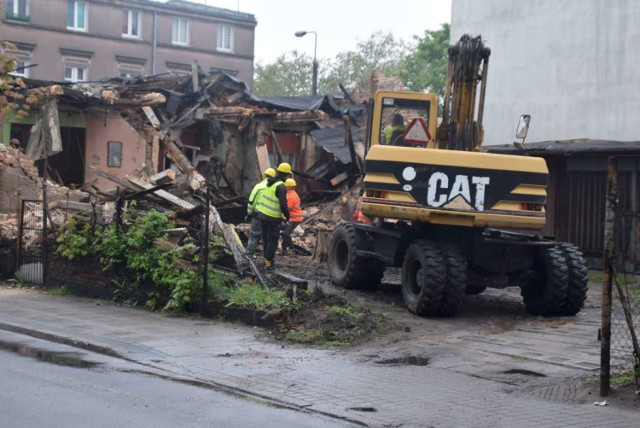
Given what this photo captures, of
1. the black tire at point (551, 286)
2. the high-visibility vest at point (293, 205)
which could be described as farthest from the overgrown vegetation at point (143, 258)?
the high-visibility vest at point (293, 205)

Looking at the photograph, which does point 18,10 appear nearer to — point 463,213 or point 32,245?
point 32,245

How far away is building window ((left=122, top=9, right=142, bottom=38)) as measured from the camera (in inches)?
2147

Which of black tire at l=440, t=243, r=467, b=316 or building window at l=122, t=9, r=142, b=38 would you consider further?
building window at l=122, t=9, r=142, b=38

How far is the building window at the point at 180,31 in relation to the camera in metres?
56.4

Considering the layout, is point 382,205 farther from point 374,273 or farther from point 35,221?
point 35,221

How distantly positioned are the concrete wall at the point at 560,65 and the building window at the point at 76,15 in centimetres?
2910

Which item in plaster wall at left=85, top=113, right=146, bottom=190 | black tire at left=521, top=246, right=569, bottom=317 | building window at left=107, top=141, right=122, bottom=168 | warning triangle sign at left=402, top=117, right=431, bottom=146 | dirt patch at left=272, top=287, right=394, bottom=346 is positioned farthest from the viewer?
building window at left=107, top=141, right=122, bottom=168

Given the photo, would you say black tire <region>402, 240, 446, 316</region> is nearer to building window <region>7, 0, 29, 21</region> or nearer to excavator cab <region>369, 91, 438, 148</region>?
excavator cab <region>369, 91, 438, 148</region>

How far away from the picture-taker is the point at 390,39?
75.7 metres

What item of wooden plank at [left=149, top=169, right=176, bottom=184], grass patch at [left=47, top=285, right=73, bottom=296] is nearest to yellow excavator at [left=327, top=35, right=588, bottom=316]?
grass patch at [left=47, top=285, right=73, bottom=296]

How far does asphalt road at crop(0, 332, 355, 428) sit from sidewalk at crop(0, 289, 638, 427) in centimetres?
36

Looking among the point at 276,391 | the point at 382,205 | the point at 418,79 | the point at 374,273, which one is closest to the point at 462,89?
the point at 382,205

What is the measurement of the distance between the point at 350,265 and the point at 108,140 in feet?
45.8

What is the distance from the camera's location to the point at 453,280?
1306 cm
